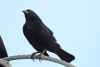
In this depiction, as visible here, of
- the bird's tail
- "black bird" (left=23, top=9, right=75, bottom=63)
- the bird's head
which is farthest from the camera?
the bird's head

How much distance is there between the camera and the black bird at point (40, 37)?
4.81 m

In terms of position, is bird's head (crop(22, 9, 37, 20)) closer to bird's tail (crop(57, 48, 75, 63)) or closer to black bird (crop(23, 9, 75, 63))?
black bird (crop(23, 9, 75, 63))

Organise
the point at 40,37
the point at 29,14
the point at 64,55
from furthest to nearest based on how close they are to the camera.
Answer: the point at 29,14 → the point at 64,55 → the point at 40,37

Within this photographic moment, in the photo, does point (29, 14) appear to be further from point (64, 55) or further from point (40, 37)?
point (64, 55)

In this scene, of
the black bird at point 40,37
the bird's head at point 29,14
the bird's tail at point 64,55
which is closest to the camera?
the black bird at point 40,37

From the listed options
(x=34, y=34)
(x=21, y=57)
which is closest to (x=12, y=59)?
(x=21, y=57)

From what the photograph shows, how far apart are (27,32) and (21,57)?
156 centimetres

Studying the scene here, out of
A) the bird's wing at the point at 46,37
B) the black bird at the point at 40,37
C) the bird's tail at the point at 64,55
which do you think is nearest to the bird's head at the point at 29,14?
the black bird at the point at 40,37

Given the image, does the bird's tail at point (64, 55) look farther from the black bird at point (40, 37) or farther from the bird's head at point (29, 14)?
the bird's head at point (29, 14)

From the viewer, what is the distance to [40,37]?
4.83 m

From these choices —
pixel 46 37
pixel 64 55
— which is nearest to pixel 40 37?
pixel 46 37

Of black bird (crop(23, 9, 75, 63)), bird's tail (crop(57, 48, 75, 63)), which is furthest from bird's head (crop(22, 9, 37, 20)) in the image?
bird's tail (crop(57, 48, 75, 63))

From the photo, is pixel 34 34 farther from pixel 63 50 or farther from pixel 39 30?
pixel 63 50

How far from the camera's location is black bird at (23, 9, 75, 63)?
190 inches
